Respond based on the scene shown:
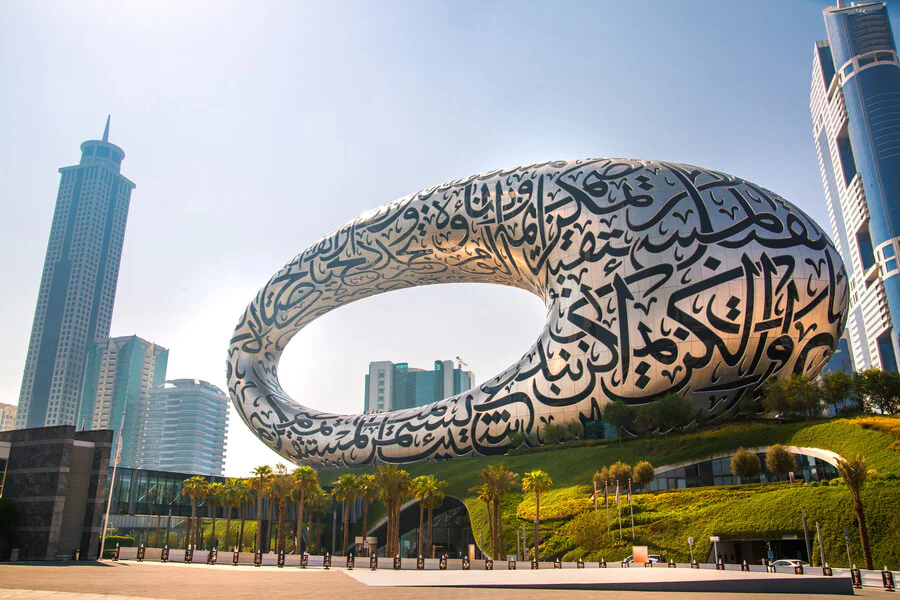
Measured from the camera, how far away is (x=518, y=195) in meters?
39.1

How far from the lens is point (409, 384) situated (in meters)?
150

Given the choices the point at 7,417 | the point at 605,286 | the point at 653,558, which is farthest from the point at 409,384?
the point at 653,558

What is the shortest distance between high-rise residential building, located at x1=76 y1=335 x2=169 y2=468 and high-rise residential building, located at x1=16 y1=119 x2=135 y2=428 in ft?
8.32

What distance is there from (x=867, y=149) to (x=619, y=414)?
94256 mm

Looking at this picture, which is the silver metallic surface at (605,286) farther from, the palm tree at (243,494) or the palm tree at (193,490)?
the palm tree at (193,490)

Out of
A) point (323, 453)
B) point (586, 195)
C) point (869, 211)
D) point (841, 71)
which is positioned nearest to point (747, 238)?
point (586, 195)

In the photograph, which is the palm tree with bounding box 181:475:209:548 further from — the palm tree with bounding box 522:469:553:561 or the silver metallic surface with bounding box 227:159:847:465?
the palm tree with bounding box 522:469:553:561

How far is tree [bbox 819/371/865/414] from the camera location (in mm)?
33031

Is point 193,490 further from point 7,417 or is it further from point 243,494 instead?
point 7,417

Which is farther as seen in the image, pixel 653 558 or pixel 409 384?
pixel 409 384

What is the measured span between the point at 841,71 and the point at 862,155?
16471 mm

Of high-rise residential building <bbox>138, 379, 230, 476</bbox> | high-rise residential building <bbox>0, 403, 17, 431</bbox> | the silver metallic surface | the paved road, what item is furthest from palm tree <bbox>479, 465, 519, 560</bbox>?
high-rise residential building <bbox>0, 403, 17, 431</bbox>

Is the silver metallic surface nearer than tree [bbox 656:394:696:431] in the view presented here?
No

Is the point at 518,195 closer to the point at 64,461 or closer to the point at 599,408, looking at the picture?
the point at 599,408
